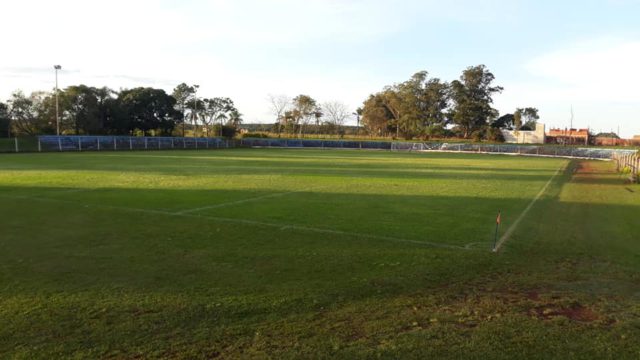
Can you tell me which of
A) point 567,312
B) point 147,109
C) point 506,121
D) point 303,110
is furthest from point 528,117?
point 567,312

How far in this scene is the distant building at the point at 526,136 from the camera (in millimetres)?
76938

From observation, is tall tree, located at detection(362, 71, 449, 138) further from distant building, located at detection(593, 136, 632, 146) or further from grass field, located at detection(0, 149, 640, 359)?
grass field, located at detection(0, 149, 640, 359)

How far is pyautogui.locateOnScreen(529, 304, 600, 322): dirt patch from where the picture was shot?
516 centimetres

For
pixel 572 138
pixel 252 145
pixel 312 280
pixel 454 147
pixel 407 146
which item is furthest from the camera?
pixel 572 138

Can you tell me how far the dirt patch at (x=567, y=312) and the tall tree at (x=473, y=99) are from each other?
251 ft

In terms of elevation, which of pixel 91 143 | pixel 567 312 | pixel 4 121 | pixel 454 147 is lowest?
pixel 567 312

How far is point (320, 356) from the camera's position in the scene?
4137mm

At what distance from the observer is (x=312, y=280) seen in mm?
6328

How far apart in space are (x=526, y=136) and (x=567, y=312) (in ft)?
260

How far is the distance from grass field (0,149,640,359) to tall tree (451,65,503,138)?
67763 mm

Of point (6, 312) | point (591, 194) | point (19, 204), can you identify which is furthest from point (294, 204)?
point (591, 194)

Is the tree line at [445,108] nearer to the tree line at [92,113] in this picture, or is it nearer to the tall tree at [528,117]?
the tall tree at [528,117]

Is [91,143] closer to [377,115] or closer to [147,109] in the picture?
[147,109]

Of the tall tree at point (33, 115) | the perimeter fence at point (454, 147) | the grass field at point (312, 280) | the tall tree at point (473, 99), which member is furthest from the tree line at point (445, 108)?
the grass field at point (312, 280)
